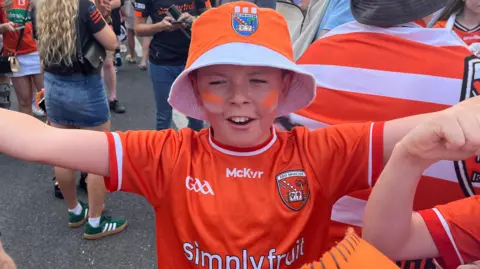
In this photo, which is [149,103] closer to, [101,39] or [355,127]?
[101,39]

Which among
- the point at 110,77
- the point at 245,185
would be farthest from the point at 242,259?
the point at 110,77

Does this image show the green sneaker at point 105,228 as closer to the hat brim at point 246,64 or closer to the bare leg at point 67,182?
the bare leg at point 67,182

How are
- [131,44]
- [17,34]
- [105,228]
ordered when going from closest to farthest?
1. [105,228]
2. [17,34]
3. [131,44]

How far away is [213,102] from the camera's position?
1296mm

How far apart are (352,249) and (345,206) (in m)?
0.62

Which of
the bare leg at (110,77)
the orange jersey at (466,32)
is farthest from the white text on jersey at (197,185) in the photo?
the bare leg at (110,77)

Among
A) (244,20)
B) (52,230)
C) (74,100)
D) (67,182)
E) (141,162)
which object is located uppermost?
(244,20)

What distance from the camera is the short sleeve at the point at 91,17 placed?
123 inches

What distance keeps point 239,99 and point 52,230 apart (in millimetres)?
2640

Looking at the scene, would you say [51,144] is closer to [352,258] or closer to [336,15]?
[352,258]

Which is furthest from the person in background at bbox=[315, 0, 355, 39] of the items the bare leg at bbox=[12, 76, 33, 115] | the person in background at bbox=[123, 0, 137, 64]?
the person in background at bbox=[123, 0, 137, 64]

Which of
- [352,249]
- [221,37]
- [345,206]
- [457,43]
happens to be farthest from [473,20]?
[352,249]

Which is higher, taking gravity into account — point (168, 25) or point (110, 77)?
point (168, 25)

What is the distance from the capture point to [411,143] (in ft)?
3.40
